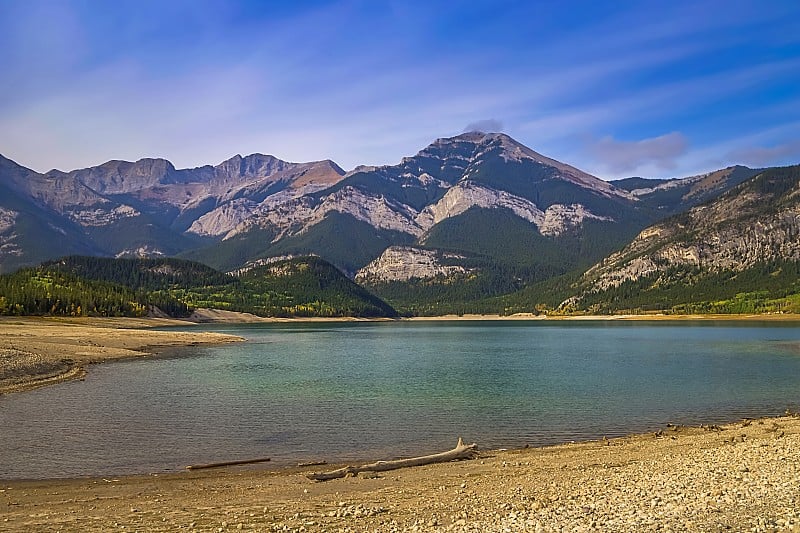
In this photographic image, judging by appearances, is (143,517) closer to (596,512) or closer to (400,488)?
(400,488)

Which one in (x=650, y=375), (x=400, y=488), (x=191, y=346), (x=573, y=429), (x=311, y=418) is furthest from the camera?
(x=191, y=346)

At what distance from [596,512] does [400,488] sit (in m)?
7.93

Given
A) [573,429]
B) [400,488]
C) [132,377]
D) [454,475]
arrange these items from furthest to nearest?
[132,377] < [573,429] < [454,475] < [400,488]

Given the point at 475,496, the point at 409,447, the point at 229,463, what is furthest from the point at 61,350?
the point at 475,496

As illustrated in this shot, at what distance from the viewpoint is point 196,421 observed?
39344 mm

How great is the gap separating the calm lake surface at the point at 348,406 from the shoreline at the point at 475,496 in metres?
4.35

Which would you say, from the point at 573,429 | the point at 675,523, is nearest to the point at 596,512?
the point at 675,523

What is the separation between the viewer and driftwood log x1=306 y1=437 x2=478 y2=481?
25138 millimetres

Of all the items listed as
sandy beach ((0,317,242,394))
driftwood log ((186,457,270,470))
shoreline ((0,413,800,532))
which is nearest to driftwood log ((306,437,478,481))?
shoreline ((0,413,800,532))

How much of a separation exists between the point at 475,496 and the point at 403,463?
7.00 meters

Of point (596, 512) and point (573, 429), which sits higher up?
point (596, 512)

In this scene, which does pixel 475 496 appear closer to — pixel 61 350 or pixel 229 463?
pixel 229 463

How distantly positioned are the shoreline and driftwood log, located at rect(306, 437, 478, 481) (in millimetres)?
450

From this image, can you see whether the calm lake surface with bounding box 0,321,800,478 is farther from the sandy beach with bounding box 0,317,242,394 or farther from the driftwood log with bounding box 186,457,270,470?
the sandy beach with bounding box 0,317,242,394
